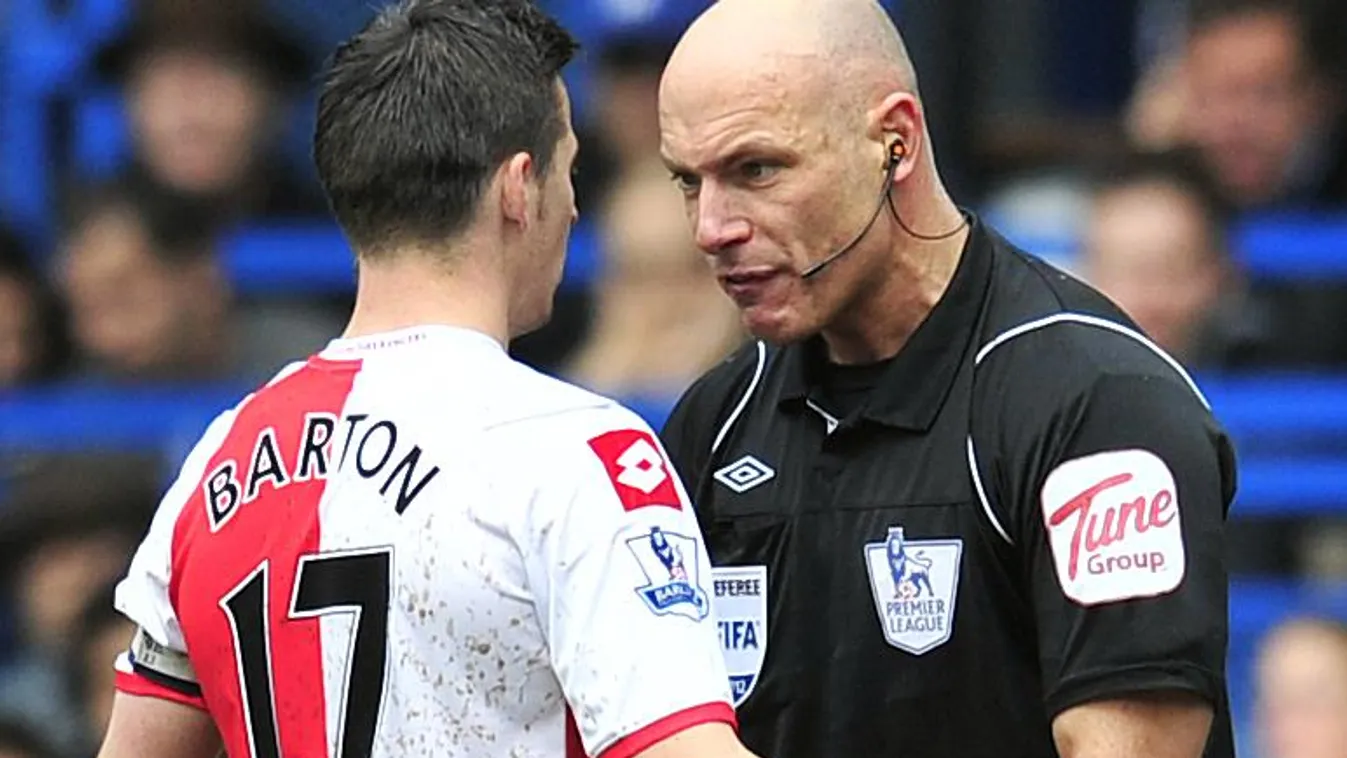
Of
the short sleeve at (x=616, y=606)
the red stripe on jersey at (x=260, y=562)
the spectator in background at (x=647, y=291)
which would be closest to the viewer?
the short sleeve at (x=616, y=606)

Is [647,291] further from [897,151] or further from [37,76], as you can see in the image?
[897,151]

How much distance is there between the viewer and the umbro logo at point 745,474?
3910 mm

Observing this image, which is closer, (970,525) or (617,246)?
(970,525)

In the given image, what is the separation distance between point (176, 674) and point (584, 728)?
1.90 ft

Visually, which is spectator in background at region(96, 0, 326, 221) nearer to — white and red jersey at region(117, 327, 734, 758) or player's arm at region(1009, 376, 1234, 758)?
white and red jersey at region(117, 327, 734, 758)

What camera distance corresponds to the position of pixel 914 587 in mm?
3668

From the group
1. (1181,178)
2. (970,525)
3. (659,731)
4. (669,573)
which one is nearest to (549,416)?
(669,573)

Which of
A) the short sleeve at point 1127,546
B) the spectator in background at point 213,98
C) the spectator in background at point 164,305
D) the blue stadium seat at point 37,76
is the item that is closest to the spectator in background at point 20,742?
the spectator in background at point 164,305

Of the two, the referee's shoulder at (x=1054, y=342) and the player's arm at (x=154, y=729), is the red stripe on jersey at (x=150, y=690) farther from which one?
the referee's shoulder at (x=1054, y=342)

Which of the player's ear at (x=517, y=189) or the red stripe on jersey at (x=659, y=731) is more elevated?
the player's ear at (x=517, y=189)

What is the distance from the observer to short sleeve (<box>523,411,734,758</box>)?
3.12 m

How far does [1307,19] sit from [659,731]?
13.4ft

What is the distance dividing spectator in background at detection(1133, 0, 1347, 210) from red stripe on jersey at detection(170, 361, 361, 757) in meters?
3.51

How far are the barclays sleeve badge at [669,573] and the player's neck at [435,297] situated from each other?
0.32 m
